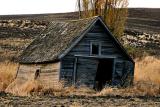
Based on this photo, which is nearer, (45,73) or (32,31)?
(45,73)

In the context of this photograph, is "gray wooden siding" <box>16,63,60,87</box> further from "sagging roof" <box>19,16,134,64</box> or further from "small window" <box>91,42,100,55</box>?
"small window" <box>91,42,100,55</box>

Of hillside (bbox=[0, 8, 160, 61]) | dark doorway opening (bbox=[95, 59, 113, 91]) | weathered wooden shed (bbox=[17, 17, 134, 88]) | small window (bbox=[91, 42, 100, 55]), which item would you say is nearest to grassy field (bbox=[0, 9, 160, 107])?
hillside (bbox=[0, 8, 160, 61])

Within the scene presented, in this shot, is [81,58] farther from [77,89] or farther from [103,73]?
[103,73]

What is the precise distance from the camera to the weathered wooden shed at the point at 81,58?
96.0ft

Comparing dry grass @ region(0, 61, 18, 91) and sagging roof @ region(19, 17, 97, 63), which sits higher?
sagging roof @ region(19, 17, 97, 63)

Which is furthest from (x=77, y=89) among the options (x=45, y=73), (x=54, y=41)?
(x=54, y=41)

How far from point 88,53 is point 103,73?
2.90 metres

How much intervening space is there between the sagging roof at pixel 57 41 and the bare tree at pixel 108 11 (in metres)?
6.57

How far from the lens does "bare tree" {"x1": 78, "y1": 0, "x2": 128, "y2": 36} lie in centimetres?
4062

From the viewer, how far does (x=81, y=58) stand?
29.8 meters

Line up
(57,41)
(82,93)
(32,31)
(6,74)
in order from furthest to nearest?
1. (32,31)
2. (6,74)
3. (57,41)
4. (82,93)

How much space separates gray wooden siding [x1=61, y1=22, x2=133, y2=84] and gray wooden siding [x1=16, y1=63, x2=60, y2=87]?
49 cm

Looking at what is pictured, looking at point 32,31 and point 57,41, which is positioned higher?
point 57,41

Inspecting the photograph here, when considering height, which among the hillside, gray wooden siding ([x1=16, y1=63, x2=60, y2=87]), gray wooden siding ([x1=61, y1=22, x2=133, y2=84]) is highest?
gray wooden siding ([x1=61, y1=22, x2=133, y2=84])
